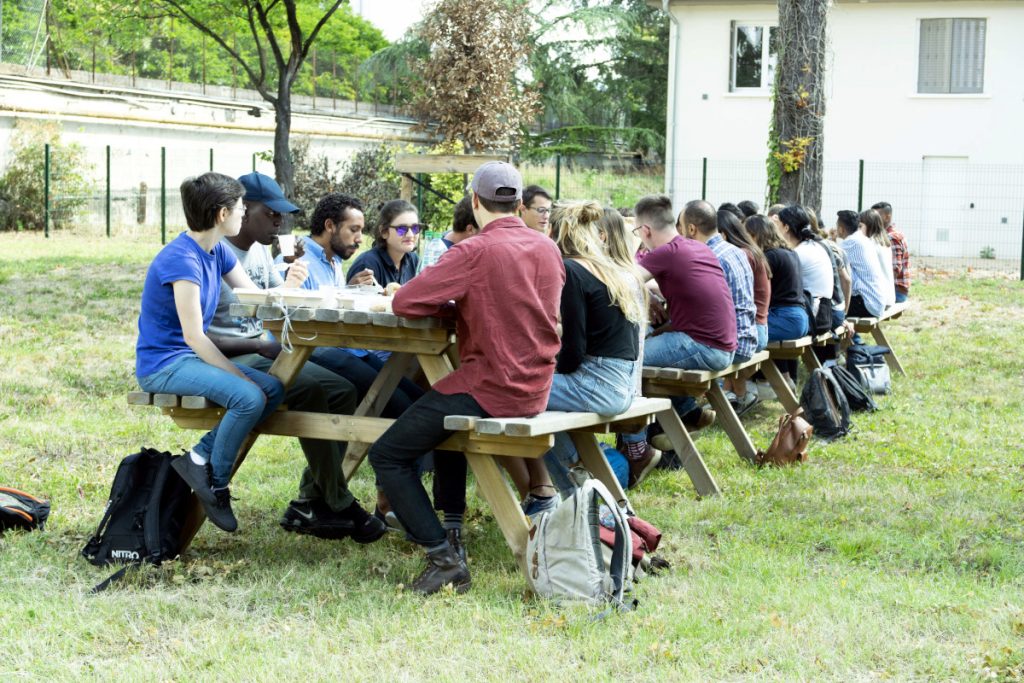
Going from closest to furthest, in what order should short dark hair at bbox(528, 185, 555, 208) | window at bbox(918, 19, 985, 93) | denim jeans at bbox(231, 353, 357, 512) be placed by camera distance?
denim jeans at bbox(231, 353, 357, 512)
short dark hair at bbox(528, 185, 555, 208)
window at bbox(918, 19, 985, 93)

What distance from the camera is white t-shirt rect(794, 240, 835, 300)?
902cm

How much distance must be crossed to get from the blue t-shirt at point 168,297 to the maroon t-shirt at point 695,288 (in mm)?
2716

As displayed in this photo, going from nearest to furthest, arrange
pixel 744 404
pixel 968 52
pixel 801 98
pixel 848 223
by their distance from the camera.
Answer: pixel 744 404, pixel 848 223, pixel 801 98, pixel 968 52

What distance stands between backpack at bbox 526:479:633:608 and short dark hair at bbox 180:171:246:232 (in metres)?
1.84

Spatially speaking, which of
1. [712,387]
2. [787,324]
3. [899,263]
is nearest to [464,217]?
[712,387]

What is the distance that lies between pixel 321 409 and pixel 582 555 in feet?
4.87

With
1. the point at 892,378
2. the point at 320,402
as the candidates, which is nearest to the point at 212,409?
the point at 320,402

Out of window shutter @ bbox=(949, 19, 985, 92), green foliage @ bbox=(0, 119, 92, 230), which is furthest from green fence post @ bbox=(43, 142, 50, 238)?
window shutter @ bbox=(949, 19, 985, 92)

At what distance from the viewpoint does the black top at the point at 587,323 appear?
5.25 metres

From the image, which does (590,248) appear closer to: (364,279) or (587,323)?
(587,323)

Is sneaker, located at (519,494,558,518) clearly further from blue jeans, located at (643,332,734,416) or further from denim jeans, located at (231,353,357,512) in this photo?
blue jeans, located at (643,332,734,416)

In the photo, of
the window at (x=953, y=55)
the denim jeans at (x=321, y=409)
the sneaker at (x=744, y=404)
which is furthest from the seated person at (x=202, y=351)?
the window at (x=953, y=55)

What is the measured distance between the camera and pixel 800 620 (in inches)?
174

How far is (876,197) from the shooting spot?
2398 centimetres
